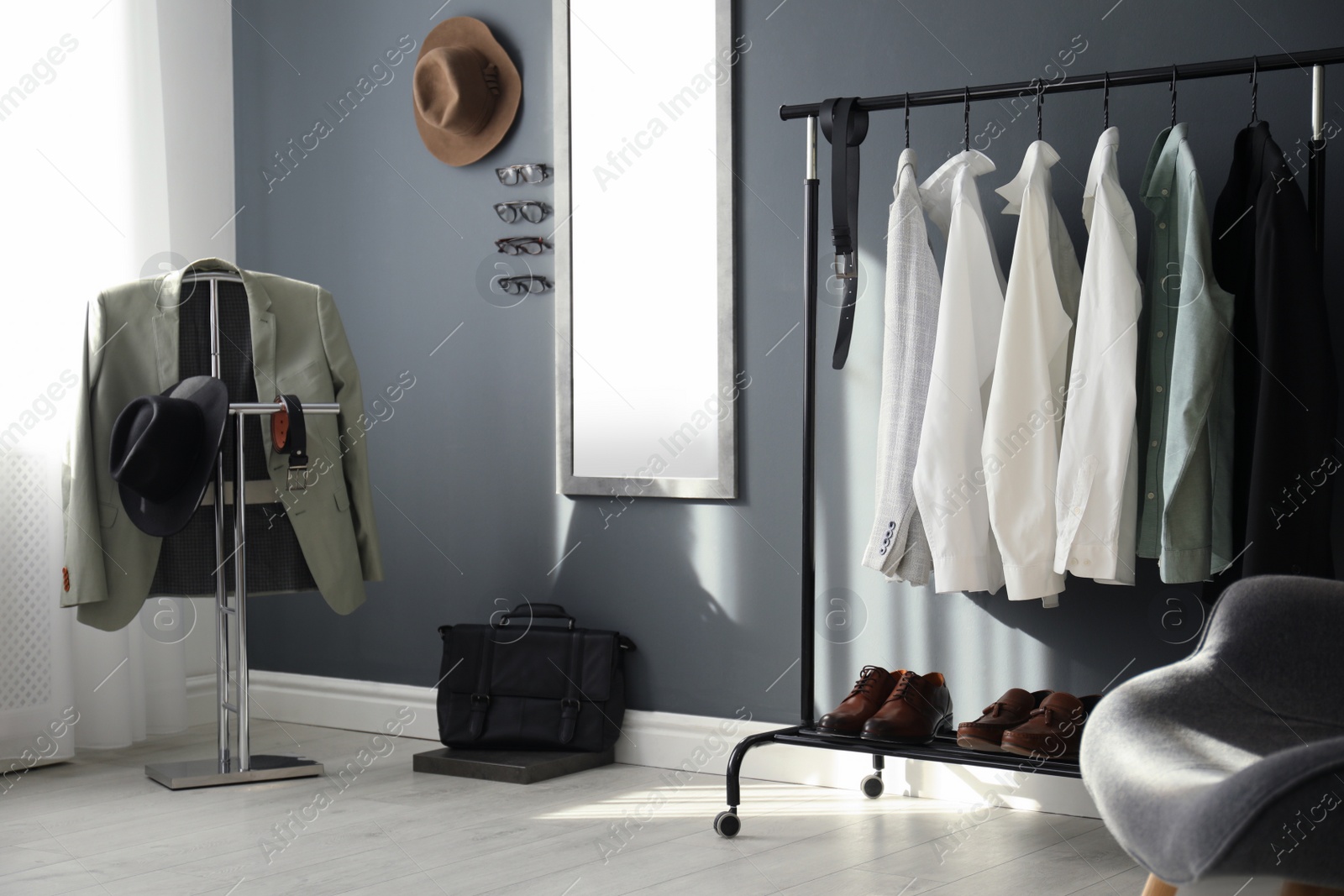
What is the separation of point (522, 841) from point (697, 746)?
723 mm

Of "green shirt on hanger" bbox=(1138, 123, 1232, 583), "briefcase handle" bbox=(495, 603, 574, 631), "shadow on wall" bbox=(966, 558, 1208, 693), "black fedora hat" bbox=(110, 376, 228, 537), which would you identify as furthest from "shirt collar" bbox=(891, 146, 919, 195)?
"black fedora hat" bbox=(110, 376, 228, 537)

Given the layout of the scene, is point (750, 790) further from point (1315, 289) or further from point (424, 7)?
point (424, 7)

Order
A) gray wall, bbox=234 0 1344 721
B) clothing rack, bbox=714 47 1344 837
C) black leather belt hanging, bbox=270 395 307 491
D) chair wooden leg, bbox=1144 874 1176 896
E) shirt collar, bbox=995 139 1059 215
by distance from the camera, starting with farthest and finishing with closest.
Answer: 1. black leather belt hanging, bbox=270 395 307 491
2. gray wall, bbox=234 0 1344 721
3. shirt collar, bbox=995 139 1059 215
4. clothing rack, bbox=714 47 1344 837
5. chair wooden leg, bbox=1144 874 1176 896

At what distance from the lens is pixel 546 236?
132 inches

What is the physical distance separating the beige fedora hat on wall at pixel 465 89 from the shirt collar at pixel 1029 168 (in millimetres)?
1498

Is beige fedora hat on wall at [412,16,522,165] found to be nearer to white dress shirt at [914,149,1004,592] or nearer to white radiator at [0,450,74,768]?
white radiator at [0,450,74,768]

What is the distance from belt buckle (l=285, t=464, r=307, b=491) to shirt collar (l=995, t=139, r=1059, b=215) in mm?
1682

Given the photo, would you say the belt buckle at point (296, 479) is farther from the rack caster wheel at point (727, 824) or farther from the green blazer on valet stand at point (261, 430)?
the rack caster wheel at point (727, 824)

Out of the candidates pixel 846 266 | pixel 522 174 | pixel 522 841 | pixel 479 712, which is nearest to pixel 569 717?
pixel 479 712

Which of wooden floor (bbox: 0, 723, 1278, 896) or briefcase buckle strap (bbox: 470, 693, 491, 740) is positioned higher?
briefcase buckle strap (bbox: 470, 693, 491, 740)

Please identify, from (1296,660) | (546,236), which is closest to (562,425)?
(546,236)

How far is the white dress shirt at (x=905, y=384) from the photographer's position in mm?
2428

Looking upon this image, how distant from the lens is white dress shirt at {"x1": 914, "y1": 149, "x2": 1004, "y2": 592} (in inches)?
92.7

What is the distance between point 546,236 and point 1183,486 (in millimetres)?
1804
